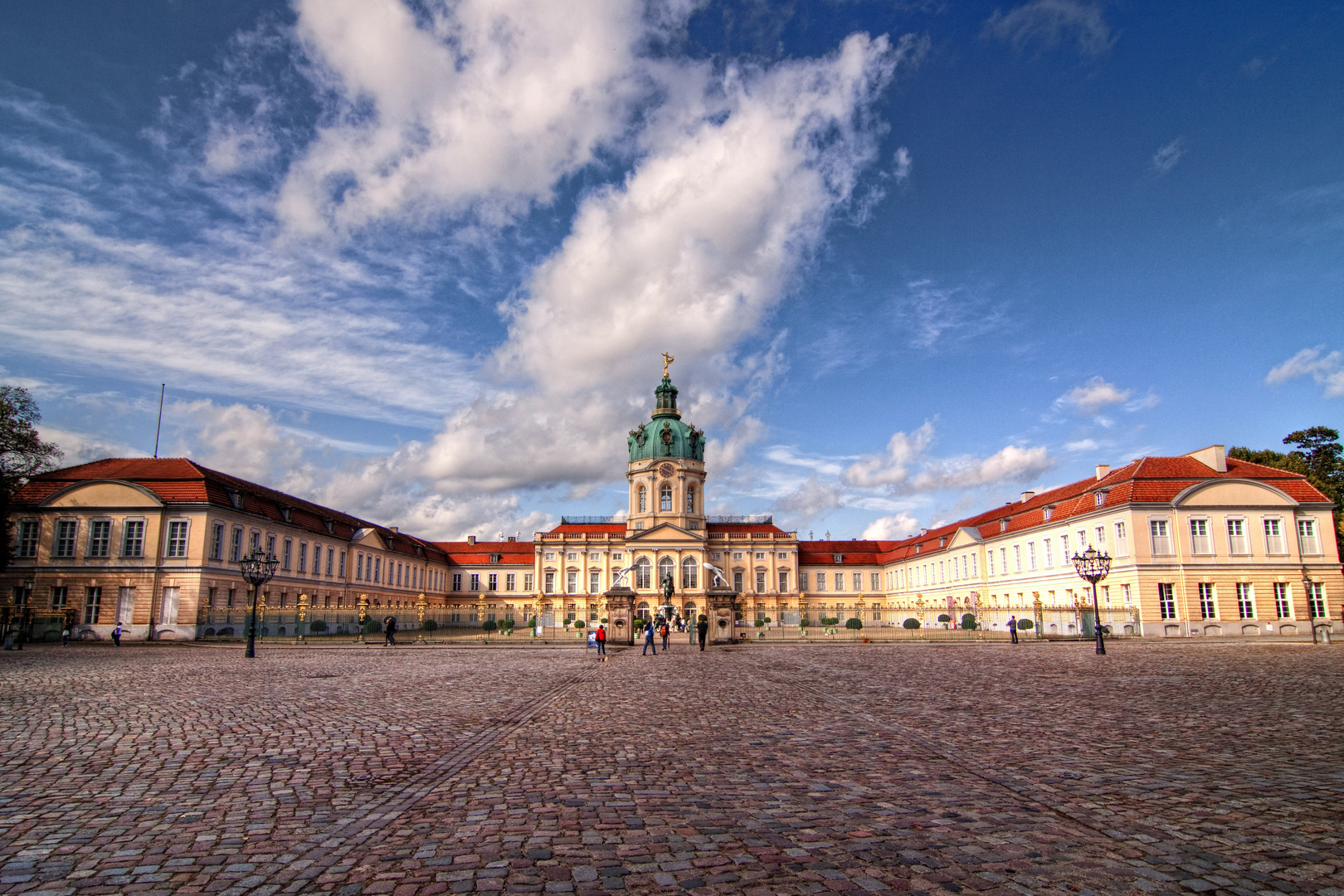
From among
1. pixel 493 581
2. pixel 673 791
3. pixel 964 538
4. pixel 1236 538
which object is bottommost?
pixel 673 791

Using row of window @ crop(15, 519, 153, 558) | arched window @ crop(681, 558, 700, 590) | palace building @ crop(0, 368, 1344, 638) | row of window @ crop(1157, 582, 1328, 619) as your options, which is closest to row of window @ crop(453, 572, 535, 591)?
arched window @ crop(681, 558, 700, 590)

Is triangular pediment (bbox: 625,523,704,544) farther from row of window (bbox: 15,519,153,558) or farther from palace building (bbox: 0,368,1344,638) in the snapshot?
row of window (bbox: 15,519,153,558)

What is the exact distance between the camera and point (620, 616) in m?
40.4

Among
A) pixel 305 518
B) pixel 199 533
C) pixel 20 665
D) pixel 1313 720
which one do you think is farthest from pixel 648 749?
pixel 305 518

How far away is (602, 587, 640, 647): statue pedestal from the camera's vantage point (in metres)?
39.6

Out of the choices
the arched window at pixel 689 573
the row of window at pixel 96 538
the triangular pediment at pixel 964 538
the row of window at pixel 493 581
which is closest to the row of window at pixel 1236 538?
the triangular pediment at pixel 964 538

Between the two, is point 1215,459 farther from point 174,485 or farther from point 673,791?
point 174,485

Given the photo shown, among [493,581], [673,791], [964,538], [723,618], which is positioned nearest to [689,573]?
[493,581]

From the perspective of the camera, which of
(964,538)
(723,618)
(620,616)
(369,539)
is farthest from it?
(369,539)

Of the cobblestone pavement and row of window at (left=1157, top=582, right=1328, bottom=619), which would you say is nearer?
the cobblestone pavement

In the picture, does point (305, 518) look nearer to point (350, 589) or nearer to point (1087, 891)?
point (350, 589)

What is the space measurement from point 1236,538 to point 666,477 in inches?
2131

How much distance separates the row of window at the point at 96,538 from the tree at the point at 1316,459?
221 feet

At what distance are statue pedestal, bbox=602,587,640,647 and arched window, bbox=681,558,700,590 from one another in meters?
44.3
